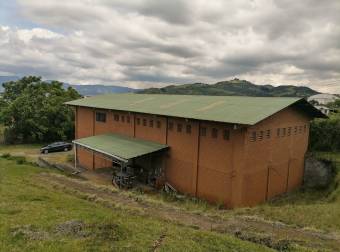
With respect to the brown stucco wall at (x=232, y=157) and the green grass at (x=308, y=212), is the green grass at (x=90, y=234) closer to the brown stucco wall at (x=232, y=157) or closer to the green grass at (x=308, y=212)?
the green grass at (x=308, y=212)

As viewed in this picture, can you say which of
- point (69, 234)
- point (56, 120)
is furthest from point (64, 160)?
point (69, 234)

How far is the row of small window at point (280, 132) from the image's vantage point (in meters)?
19.5

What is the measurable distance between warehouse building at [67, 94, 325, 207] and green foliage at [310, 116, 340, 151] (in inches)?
217

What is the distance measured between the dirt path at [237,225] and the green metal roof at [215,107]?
233 inches

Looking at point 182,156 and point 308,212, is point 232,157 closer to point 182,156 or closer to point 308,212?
point 182,156

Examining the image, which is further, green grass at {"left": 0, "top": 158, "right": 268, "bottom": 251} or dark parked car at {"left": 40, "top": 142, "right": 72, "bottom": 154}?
dark parked car at {"left": 40, "top": 142, "right": 72, "bottom": 154}

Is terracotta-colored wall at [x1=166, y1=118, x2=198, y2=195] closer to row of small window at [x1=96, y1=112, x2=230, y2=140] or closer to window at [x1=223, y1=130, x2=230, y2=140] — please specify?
row of small window at [x1=96, y1=112, x2=230, y2=140]

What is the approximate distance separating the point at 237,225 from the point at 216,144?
280 inches

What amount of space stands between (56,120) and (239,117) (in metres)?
37.2

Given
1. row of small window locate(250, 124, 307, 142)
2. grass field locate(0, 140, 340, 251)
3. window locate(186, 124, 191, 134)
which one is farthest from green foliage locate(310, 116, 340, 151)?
window locate(186, 124, 191, 134)

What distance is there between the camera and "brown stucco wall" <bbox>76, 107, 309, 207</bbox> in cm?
1916

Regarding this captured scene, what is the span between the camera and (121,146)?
24.9m

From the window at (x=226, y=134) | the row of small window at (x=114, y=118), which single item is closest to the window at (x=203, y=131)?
the window at (x=226, y=134)

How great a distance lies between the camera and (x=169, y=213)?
51.3 feet
